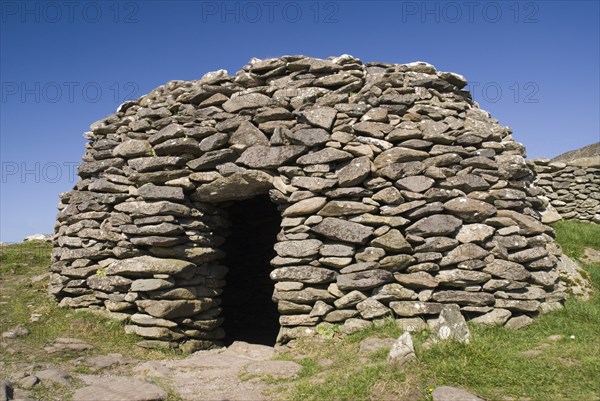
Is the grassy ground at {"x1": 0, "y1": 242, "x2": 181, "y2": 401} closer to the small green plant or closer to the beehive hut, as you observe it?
the beehive hut

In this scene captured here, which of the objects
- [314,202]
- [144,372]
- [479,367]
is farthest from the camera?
[314,202]

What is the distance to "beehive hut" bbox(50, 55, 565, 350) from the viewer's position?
6.46 metres

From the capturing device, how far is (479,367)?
4.62m

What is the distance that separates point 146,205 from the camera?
→ 738cm

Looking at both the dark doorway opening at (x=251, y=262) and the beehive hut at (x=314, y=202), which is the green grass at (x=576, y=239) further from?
the dark doorway opening at (x=251, y=262)

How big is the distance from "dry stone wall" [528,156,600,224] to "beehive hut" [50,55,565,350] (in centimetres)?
751

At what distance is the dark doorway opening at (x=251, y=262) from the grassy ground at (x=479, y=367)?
16.5ft

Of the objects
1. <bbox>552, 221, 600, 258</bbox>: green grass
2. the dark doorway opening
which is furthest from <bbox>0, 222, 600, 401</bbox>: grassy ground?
the dark doorway opening

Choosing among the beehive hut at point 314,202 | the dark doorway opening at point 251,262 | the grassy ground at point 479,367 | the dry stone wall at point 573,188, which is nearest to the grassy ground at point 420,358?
the grassy ground at point 479,367

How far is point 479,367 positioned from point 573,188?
37.6 ft

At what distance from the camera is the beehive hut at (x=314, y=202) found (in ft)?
21.2

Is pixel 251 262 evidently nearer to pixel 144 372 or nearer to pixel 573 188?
pixel 144 372

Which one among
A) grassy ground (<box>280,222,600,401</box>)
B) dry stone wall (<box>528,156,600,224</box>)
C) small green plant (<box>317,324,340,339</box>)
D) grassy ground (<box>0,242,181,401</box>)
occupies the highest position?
dry stone wall (<box>528,156,600,224</box>)

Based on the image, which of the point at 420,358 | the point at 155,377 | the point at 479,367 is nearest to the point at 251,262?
the point at 155,377
